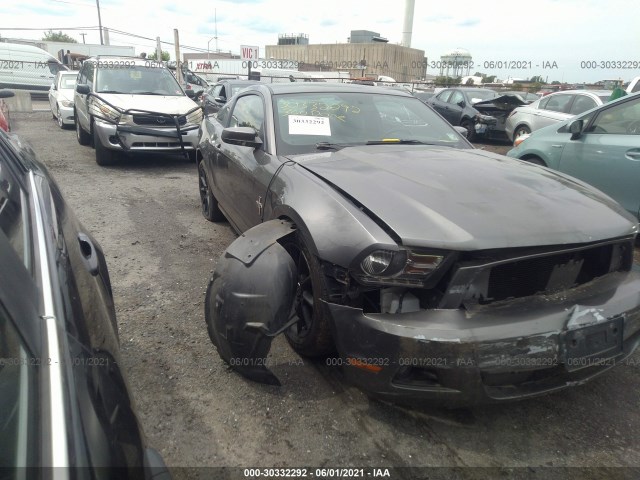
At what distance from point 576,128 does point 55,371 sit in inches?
203

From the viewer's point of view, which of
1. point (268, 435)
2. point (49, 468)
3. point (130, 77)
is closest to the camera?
point (49, 468)

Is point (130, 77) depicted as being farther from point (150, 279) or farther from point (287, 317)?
point (287, 317)

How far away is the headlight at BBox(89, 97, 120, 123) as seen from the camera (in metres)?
7.36

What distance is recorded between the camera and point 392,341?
192 centimetres

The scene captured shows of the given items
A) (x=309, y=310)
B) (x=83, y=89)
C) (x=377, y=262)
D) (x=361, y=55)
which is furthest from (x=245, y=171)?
(x=361, y=55)

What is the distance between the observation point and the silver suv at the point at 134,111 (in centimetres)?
740

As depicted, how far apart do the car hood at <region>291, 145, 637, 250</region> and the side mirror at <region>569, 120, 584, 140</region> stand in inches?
87.0

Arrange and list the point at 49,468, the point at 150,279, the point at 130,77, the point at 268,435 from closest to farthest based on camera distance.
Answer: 1. the point at 49,468
2. the point at 268,435
3. the point at 150,279
4. the point at 130,77

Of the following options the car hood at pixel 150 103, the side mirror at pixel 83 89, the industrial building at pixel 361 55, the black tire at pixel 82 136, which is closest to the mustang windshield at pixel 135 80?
the side mirror at pixel 83 89

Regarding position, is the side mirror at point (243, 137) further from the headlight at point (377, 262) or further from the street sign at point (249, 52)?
the street sign at point (249, 52)

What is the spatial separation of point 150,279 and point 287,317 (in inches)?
73.0

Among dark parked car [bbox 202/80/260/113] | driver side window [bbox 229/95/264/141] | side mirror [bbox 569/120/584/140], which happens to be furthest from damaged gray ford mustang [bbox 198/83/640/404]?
dark parked car [bbox 202/80/260/113]

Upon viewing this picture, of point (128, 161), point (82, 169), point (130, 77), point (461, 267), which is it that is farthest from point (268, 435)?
point (130, 77)

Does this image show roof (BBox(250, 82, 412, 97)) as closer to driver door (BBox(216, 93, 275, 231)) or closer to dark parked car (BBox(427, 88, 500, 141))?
driver door (BBox(216, 93, 275, 231))
